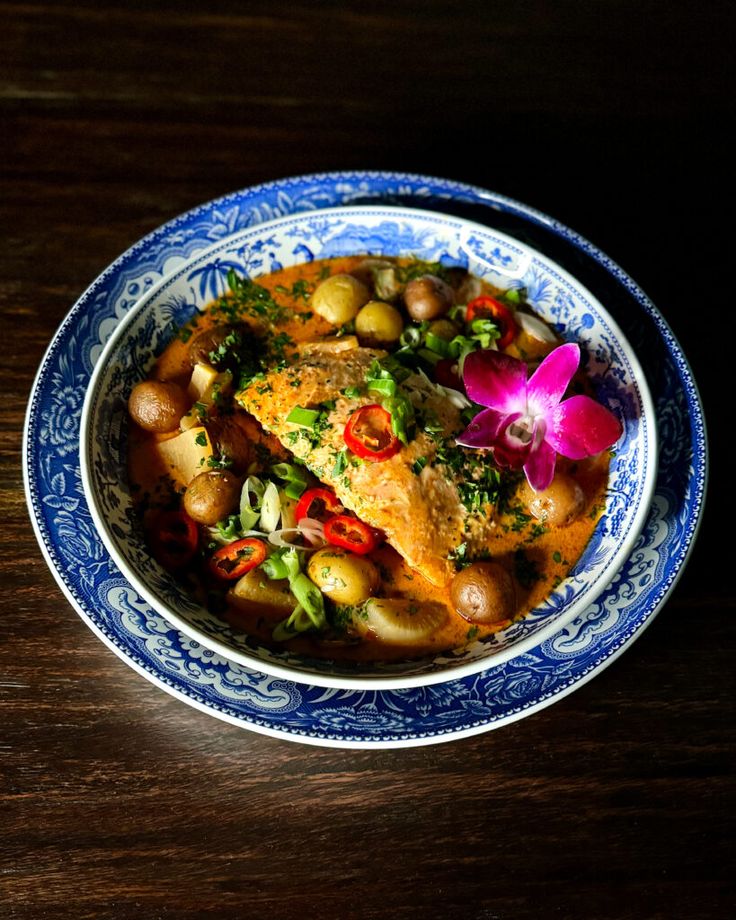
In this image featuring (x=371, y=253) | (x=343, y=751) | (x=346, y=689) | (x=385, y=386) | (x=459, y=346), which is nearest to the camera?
(x=346, y=689)

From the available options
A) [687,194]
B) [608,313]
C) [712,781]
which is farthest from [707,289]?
[712,781]

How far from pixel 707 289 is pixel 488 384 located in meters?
1.51

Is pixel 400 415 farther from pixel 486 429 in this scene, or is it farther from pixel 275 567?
pixel 275 567

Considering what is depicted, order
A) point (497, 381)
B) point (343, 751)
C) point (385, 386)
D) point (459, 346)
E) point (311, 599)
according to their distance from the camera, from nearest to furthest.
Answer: point (343, 751) → point (311, 599) → point (497, 381) → point (385, 386) → point (459, 346)

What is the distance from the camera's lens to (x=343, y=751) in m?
2.63

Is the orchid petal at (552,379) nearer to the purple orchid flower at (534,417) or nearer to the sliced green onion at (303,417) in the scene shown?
the purple orchid flower at (534,417)

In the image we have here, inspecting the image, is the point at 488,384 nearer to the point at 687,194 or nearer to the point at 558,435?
the point at 558,435

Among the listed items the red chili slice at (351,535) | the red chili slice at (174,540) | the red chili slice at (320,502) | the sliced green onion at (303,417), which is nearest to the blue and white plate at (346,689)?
the red chili slice at (174,540)

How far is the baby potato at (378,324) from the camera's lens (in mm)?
3271

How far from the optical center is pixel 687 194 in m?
4.06

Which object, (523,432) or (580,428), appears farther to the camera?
(523,432)

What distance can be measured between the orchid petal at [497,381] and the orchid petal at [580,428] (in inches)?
5.3

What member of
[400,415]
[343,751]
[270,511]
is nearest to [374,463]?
[400,415]

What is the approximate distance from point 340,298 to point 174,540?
1162mm
